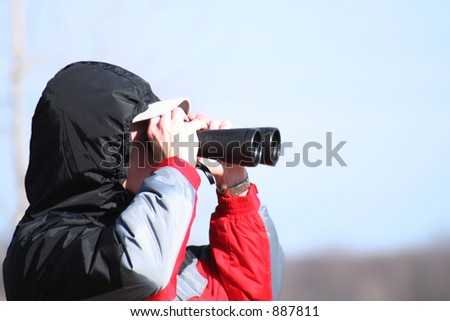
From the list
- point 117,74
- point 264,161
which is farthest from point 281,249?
point 117,74

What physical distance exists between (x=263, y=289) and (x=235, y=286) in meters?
0.07

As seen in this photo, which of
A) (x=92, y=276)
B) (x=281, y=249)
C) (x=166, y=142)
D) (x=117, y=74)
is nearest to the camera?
(x=92, y=276)

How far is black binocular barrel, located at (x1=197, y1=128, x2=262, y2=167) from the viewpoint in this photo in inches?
66.4

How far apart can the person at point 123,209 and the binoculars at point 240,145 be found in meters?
0.04

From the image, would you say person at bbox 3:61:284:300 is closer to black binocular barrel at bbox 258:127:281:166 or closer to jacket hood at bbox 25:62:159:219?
jacket hood at bbox 25:62:159:219

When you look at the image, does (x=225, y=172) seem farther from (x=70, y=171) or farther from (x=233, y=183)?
(x=70, y=171)

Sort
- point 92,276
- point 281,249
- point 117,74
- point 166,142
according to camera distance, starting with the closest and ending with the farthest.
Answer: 1. point 92,276
2. point 166,142
3. point 117,74
4. point 281,249

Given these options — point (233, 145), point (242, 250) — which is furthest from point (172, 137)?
point (242, 250)

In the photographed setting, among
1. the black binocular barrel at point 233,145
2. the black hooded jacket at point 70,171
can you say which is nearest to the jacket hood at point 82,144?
the black hooded jacket at point 70,171

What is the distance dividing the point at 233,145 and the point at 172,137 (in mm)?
150

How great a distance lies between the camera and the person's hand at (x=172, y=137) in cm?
164

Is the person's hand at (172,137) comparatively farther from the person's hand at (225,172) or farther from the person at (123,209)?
the person's hand at (225,172)

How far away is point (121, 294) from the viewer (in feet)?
4.96
